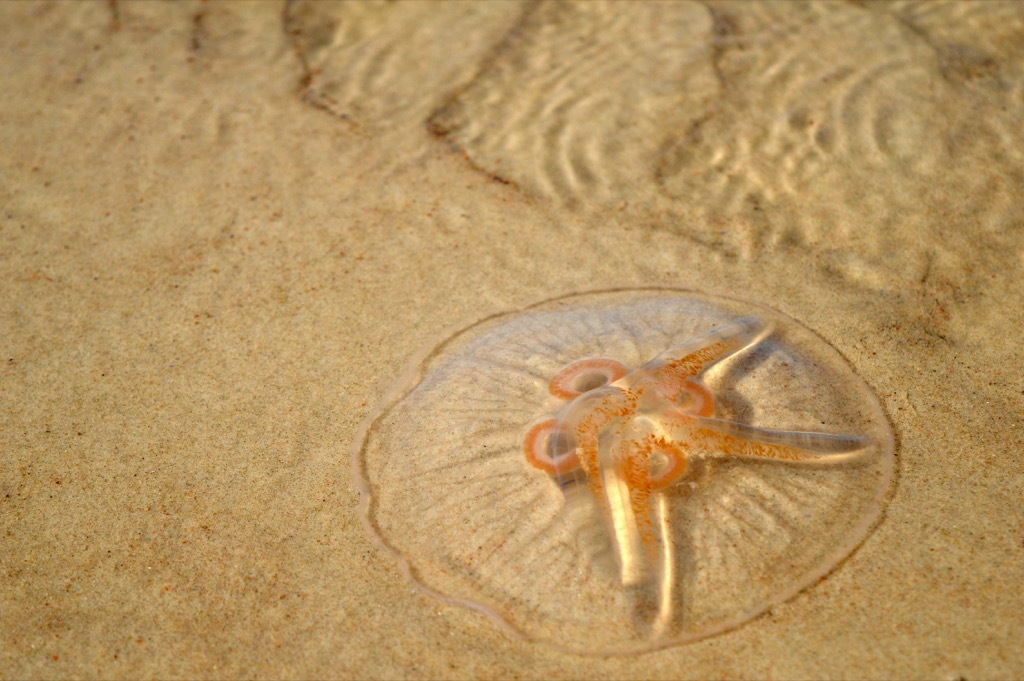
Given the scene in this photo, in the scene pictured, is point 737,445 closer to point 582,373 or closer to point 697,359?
point 697,359

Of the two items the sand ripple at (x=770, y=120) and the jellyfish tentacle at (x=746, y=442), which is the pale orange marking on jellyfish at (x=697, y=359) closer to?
the jellyfish tentacle at (x=746, y=442)

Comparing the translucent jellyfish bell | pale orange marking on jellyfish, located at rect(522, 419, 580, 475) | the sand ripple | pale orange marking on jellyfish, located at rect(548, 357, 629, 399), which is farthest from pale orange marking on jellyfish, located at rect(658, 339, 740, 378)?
the sand ripple

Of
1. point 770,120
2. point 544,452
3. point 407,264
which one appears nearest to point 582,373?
point 544,452

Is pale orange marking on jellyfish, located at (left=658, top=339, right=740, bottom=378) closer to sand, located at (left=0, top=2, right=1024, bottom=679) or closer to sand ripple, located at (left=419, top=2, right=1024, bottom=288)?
sand, located at (left=0, top=2, right=1024, bottom=679)

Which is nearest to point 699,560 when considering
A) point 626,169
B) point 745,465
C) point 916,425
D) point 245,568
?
point 745,465

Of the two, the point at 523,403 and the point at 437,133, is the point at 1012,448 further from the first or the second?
the point at 437,133

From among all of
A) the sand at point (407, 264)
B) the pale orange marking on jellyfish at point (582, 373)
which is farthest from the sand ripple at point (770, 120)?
the pale orange marking on jellyfish at point (582, 373)
